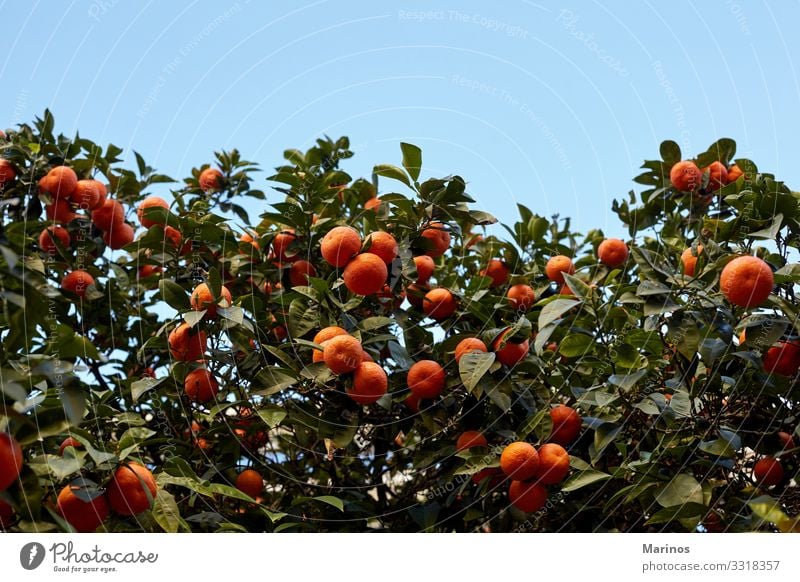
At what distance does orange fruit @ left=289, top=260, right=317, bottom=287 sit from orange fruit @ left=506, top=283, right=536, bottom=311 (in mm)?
626

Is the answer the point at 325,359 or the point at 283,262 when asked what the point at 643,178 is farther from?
the point at 325,359

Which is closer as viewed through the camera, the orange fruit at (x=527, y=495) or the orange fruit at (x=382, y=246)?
the orange fruit at (x=527, y=495)

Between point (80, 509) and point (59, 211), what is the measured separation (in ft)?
4.37

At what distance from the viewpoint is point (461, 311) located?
2.41m

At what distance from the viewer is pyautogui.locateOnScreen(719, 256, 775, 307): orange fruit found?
5.93 feet

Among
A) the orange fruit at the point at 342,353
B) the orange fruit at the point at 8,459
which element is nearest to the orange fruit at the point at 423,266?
the orange fruit at the point at 342,353

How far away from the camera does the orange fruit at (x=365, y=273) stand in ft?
6.72

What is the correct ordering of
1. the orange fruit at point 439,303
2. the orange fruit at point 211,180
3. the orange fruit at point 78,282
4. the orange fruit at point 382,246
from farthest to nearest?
the orange fruit at point 211,180 < the orange fruit at point 78,282 < the orange fruit at point 439,303 < the orange fruit at point 382,246

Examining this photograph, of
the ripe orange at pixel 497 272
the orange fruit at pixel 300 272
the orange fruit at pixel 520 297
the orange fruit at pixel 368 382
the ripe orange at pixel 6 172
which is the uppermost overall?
the ripe orange at pixel 6 172

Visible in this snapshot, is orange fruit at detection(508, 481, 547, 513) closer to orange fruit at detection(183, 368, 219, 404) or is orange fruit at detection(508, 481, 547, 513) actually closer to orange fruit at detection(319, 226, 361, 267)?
orange fruit at detection(319, 226, 361, 267)

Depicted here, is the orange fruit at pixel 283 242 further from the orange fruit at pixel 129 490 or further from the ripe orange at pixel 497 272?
the orange fruit at pixel 129 490

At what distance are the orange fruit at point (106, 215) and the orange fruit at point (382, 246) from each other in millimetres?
1093

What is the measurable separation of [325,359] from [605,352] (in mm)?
793
